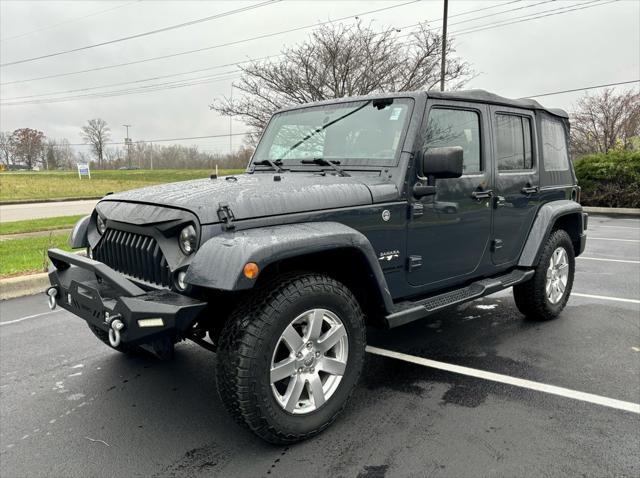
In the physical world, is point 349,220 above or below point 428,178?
below

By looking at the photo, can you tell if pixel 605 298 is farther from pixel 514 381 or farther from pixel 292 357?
pixel 292 357

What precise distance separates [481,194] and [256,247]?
7.02 feet

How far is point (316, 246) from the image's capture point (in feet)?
8.30

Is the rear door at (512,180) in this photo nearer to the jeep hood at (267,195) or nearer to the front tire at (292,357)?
the jeep hood at (267,195)

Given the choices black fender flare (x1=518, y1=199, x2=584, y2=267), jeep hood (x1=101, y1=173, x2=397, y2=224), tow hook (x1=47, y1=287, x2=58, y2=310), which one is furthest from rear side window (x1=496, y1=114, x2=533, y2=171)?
tow hook (x1=47, y1=287, x2=58, y2=310)

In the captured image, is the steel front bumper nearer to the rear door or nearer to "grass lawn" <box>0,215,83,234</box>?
the rear door

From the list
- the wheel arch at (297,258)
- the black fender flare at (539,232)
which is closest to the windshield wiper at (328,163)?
the wheel arch at (297,258)

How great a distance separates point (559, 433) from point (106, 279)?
2642 mm

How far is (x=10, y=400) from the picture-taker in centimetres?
324

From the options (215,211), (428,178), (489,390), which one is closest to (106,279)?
(215,211)

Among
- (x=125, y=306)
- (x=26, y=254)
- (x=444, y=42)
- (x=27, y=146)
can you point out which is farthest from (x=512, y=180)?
(x=27, y=146)

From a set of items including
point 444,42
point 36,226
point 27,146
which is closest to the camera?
point 36,226

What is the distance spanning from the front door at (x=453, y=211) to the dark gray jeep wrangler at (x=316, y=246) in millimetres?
13

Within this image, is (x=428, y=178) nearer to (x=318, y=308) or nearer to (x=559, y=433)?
(x=318, y=308)
